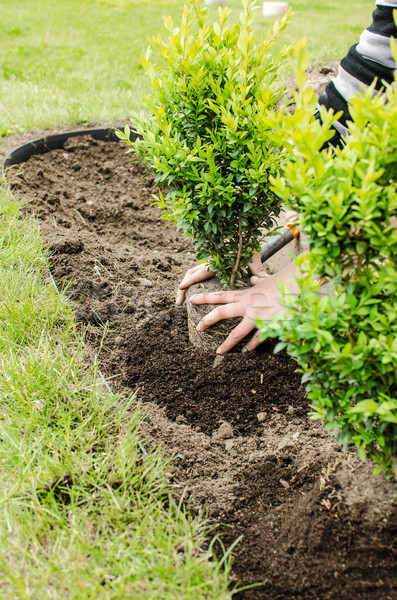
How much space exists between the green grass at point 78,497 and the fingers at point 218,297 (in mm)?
649

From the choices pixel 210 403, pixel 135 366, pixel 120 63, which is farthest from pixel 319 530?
pixel 120 63

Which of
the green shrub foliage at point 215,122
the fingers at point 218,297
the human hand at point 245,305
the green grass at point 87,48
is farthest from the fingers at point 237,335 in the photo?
the green grass at point 87,48

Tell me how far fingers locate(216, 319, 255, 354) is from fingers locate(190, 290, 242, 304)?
150 mm

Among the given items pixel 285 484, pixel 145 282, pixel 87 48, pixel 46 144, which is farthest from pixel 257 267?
pixel 87 48

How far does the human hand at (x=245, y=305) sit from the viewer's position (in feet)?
8.00

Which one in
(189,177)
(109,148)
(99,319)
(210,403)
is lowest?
(210,403)

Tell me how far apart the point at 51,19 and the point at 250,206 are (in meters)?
10.9

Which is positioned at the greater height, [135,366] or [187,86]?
[187,86]

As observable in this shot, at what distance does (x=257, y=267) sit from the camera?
285 cm

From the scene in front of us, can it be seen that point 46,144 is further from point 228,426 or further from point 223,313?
point 228,426

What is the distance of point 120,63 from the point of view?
7.44 m

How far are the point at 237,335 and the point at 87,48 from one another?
7740mm

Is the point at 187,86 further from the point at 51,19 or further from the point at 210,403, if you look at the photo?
the point at 51,19

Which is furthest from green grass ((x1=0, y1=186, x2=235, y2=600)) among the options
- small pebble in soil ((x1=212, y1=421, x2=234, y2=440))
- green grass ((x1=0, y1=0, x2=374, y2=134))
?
green grass ((x1=0, y1=0, x2=374, y2=134))
